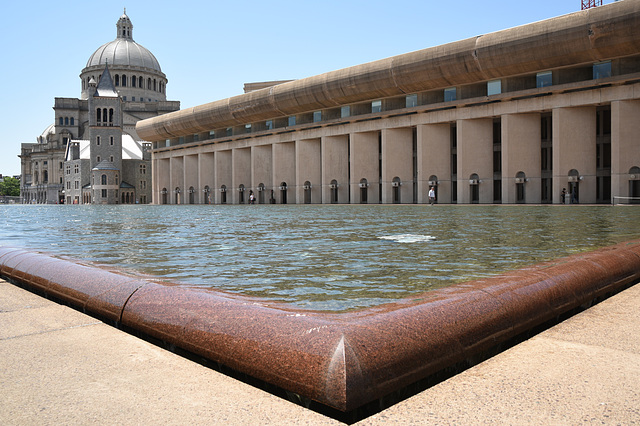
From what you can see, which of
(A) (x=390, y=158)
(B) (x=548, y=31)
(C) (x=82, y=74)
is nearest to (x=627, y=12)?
(B) (x=548, y=31)

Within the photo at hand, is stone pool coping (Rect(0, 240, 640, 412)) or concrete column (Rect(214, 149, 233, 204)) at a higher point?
concrete column (Rect(214, 149, 233, 204))

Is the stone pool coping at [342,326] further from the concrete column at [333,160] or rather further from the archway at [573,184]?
the concrete column at [333,160]

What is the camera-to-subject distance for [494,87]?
39594 millimetres

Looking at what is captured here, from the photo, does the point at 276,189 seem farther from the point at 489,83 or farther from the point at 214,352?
the point at 214,352

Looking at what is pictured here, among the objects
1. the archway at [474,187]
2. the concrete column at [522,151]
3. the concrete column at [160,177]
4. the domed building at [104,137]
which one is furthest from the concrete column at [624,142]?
the domed building at [104,137]

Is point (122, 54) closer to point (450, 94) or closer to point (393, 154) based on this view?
point (393, 154)

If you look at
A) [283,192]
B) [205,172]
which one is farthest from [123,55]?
[283,192]

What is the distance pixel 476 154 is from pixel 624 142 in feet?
32.3

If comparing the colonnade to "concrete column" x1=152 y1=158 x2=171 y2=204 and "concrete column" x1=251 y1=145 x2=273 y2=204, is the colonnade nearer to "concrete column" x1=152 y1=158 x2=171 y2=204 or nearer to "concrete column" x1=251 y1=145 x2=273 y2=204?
"concrete column" x1=251 y1=145 x2=273 y2=204

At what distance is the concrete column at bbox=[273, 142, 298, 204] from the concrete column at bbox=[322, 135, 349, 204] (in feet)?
18.5

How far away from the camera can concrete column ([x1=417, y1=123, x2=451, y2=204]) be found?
43.3 meters

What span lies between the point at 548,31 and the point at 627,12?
4.37 m

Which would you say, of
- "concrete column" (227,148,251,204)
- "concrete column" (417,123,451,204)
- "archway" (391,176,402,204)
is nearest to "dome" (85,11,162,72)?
"concrete column" (227,148,251,204)

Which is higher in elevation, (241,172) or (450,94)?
(450,94)
